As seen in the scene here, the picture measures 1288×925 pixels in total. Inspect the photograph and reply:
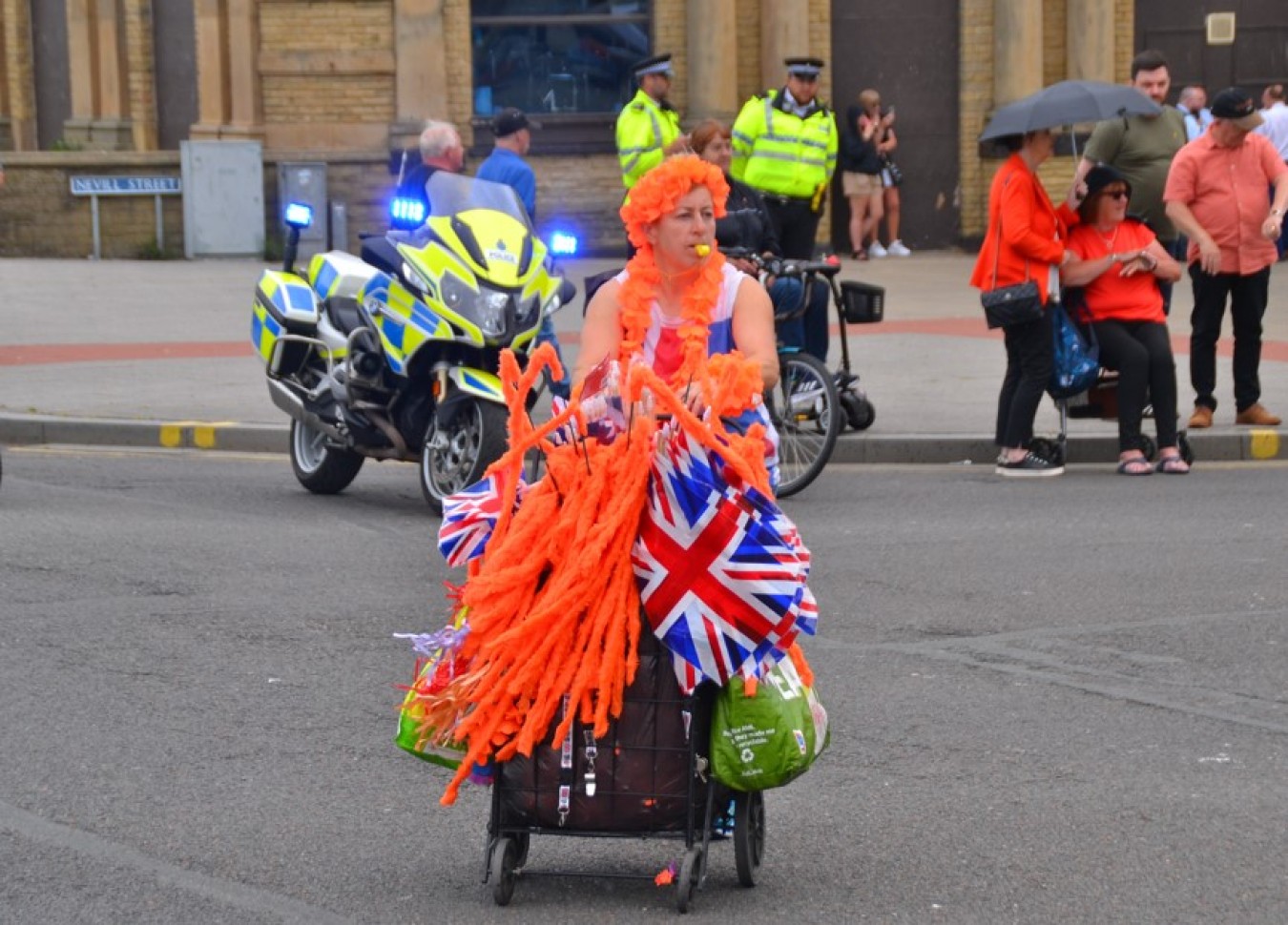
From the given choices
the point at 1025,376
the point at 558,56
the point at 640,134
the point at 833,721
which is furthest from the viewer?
the point at 558,56

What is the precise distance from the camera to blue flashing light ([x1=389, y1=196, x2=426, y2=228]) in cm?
1077

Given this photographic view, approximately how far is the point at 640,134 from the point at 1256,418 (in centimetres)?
417

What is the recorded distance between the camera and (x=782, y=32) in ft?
81.2

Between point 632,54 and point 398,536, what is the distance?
52.9 ft

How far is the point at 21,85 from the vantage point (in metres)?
32.8

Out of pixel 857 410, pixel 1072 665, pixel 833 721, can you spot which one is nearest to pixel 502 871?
pixel 833 721

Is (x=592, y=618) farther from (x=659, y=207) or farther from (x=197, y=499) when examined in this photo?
(x=197, y=499)

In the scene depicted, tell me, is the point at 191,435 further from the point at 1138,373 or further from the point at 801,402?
the point at 1138,373

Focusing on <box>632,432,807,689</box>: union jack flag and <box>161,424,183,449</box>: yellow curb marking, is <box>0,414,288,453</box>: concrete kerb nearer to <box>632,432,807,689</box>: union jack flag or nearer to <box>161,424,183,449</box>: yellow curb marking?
<box>161,424,183,449</box>: yellow curb marking

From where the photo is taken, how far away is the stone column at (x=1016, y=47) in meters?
25.0

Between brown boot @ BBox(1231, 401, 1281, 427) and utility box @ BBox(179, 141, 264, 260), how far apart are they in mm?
14263

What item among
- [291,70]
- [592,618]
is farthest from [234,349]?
[592,618]

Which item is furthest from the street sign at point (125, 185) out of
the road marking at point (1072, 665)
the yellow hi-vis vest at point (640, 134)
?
the road marking at point (1072, 665)

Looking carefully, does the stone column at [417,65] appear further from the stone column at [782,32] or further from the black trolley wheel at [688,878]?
the black trolley wheel at [688,878]
